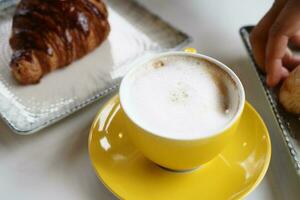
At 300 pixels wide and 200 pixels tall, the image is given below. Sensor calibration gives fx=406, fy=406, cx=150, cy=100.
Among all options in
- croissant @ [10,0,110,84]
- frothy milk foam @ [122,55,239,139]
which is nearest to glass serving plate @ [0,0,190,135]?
croissant @ [10,0,110,84]

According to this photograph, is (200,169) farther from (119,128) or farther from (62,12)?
(62,12)

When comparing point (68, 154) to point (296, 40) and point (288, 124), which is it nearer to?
point (288, 124)

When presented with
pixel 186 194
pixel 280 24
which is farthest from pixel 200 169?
pixel 280 24

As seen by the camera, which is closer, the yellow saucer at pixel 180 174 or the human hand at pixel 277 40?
the yellow saucer at pixel 180 174

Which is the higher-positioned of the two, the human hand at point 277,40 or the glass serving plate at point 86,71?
the human hand at point 277,40

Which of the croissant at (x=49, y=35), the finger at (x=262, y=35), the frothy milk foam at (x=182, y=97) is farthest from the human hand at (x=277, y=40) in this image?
the croissant at (x=49, y=35)

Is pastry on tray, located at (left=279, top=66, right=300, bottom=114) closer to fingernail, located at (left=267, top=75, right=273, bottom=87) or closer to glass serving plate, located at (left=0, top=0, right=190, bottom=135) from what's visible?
fingernail, located at (left=267, top=75, right=273, bottom=87)

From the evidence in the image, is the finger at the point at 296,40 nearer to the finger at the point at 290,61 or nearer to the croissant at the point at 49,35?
the finger at the point at 290,61
